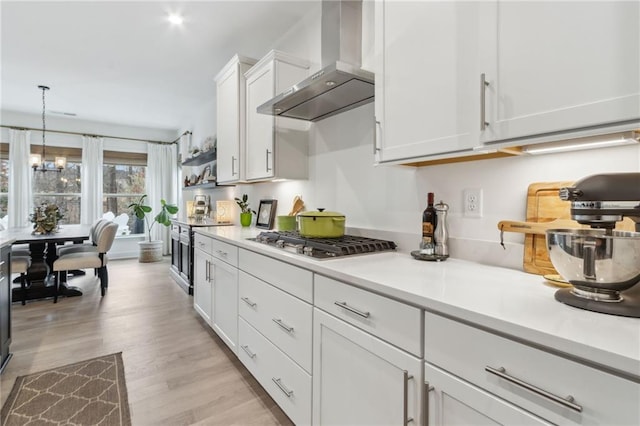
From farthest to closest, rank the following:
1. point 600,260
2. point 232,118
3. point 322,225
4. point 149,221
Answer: point 149,221 → point 232,118 → point 322,225 → point 600,260

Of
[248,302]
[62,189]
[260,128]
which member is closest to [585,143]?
[248,302]

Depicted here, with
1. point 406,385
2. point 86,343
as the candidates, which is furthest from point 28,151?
point 406,385

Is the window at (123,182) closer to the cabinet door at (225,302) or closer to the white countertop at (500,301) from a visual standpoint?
the cabinet door at (225,302)

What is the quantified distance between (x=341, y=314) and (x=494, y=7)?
1214 mm

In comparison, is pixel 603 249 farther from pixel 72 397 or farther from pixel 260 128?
pixel 72 397

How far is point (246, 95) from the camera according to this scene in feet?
9.65

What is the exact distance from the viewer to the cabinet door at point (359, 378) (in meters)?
0.99

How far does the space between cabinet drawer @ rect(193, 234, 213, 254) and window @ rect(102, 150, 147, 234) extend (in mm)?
4683

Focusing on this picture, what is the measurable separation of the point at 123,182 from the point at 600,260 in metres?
7.65

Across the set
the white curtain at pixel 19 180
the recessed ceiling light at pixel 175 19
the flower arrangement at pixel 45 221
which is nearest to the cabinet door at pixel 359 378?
the recessed ceiling light at pixel 175 19

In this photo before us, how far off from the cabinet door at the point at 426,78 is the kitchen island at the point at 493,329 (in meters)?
0.51

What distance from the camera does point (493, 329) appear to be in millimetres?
769

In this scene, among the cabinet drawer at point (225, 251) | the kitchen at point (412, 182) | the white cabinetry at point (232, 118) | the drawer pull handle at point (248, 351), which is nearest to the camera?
the kitchen at point (412, 182)

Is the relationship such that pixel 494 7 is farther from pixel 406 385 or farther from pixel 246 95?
pixel 246 95
